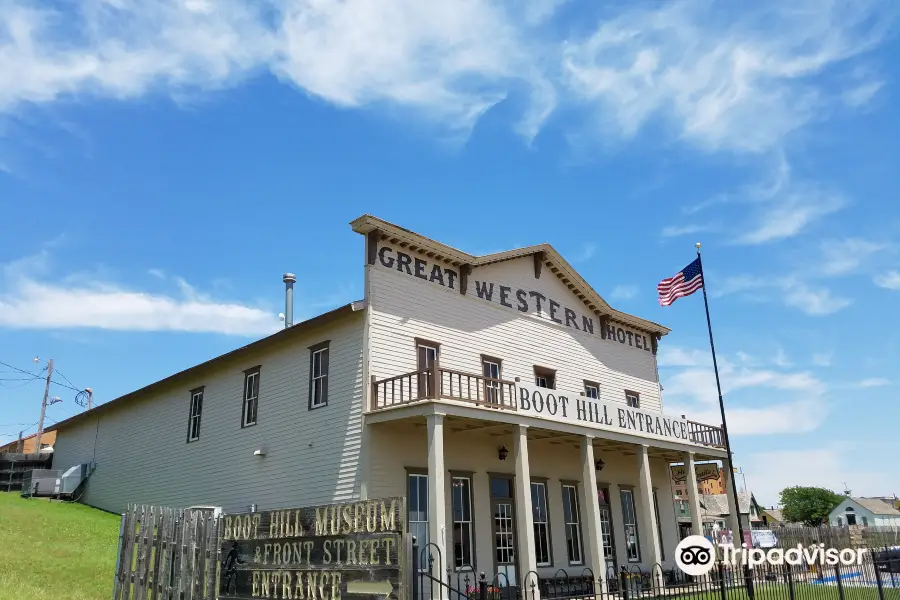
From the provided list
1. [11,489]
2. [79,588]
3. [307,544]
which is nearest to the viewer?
[307,544]

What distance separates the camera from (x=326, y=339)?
1905 cm

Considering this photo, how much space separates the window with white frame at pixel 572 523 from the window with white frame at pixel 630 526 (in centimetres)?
265

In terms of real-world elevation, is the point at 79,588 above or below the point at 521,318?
below

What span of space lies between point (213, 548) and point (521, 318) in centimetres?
1362

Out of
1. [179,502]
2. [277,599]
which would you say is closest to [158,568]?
[277,599]

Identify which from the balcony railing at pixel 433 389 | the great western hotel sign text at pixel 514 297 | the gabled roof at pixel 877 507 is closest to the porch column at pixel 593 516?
the balcony railing at pixel 433 389

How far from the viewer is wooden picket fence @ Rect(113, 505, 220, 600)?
10.7 m

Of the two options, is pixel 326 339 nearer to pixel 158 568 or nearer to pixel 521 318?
pixel 521 318

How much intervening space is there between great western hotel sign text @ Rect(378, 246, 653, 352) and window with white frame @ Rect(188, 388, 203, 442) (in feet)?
29.8

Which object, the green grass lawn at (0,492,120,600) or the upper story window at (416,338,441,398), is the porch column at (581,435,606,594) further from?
the green grass lawn at (0,492,120,600)

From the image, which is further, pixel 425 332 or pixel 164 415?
pixel 164 415

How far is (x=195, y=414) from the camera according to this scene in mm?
23625

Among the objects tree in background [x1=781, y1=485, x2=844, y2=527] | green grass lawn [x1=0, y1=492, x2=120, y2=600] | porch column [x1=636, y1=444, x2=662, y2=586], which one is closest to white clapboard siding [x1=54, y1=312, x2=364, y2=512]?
green grass lawn [x1=0, y1=492, x2=120, y2=600]

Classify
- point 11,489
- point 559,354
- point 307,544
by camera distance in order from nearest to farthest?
point 307,544
point 559,354
point 11,489
